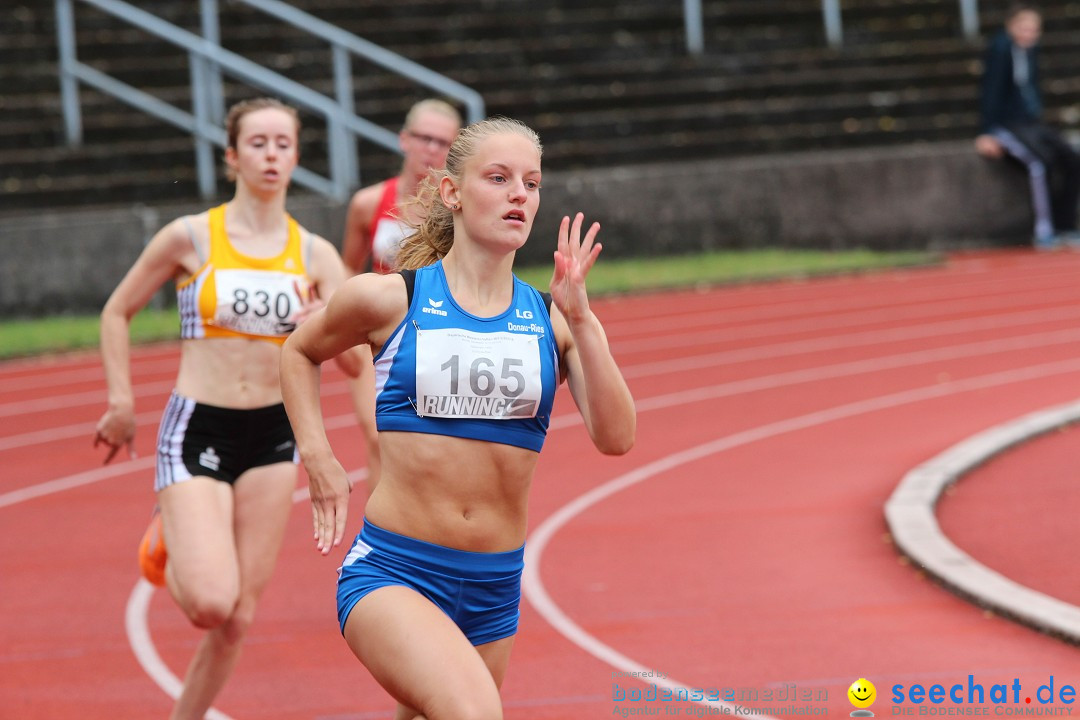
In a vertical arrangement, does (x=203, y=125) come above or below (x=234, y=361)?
above

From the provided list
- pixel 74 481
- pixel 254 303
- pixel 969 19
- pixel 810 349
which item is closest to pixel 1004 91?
pixel 969 19

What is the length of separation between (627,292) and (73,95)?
6933mm

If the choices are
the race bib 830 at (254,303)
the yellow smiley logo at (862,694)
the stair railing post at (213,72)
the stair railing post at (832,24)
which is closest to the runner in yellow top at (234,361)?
the race bib 830 at (254,303)

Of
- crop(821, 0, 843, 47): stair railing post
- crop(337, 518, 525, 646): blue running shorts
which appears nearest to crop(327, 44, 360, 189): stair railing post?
crop(821, 0, 843, 47): stair railing post

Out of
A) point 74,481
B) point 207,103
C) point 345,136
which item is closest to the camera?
point 74,481

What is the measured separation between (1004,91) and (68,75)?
1072 cm

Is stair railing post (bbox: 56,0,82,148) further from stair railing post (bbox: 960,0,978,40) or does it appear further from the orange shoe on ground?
the orange shoe on ground

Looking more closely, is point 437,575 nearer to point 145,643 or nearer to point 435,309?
point 435,309

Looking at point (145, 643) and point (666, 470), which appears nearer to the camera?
point (145, 643)

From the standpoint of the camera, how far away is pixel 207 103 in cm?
1795

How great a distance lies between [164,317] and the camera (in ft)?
52.5

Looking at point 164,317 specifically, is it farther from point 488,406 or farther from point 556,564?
point 488,406

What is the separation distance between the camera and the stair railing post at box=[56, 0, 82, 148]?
60.8 ft

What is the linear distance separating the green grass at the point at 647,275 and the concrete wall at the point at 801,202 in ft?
1.01
